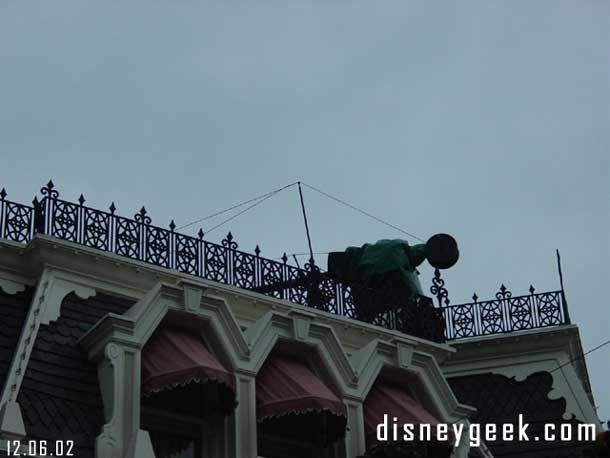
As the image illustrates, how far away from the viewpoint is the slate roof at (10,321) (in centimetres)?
2236

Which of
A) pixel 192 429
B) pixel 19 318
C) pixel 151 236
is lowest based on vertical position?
pixel 192 429

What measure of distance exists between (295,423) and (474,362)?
6.20 meters

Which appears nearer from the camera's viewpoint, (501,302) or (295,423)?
(295,423)

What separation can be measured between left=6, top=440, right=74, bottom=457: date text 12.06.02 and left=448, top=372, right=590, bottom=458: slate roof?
10101mm

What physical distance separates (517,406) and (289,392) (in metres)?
7.04

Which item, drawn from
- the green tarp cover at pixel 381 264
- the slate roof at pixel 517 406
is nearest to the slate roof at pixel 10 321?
the green tarp cover at pixel 381 264

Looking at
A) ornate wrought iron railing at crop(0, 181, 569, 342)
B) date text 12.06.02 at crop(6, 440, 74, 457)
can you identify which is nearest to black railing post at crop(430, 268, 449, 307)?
ornate wrought iron railing at crop(0, 181, 569, 342)

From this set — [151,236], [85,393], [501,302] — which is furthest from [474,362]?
[85,393]

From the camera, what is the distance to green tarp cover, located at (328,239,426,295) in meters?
29.5

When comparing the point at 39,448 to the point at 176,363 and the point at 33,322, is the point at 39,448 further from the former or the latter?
the point at 176,363

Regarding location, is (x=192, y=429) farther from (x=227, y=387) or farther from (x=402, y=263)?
(x=402, y=263)

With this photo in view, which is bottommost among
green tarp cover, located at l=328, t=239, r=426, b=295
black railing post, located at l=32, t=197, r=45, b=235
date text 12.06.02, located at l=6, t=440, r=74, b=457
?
date text 12.06.02, located at l=6, t=440, r=74, b=457

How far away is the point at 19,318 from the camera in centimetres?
2317

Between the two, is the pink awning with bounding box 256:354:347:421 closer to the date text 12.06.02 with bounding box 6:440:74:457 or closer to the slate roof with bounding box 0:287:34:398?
the date text 12.06.02 with bounding box 6:440:74:457
